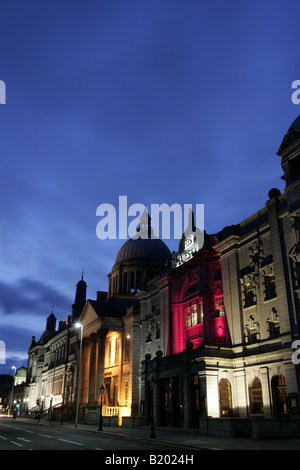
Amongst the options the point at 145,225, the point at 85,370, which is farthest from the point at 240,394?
the point at 145,225

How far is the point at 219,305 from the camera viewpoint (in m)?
43.3

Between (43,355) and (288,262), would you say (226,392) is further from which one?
(43,355)

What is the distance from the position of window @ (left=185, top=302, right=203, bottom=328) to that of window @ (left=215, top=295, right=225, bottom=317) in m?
1.94

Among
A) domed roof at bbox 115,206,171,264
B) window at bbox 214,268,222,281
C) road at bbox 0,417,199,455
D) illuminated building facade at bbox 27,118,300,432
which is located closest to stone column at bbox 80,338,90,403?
illuminated building facade at bbox 27,118,300,432

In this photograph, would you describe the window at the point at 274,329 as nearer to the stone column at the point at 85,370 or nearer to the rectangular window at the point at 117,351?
the rectangular window at the point at 117,351

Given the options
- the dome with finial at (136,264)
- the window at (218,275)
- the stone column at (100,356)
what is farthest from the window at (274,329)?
the dome with finial at (136,264)

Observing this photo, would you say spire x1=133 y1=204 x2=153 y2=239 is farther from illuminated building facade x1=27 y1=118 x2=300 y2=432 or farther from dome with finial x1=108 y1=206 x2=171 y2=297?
illuminated building facade x1=27 y1=118 x2=300 y2=432

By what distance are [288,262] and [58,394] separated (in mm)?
70367

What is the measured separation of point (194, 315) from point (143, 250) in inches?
1584

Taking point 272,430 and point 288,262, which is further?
point 288,262

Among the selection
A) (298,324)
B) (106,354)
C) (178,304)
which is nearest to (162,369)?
(178,304)
